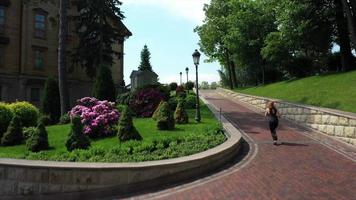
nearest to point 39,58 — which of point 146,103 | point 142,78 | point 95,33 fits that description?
point 95,33

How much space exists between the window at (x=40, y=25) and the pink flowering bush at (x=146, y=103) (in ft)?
69.3

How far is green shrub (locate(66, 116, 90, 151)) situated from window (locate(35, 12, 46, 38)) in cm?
2971

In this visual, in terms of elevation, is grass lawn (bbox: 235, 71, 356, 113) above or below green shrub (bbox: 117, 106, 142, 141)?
above

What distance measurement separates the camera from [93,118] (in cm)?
1780

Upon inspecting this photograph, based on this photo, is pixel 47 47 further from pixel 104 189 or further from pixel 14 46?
pixel 104 189

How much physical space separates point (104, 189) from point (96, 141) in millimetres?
5104

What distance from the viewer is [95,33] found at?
39.2 m

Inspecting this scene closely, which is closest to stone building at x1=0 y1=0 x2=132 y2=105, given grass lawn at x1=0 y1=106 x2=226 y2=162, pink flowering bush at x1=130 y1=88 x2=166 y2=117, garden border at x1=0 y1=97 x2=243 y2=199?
pink flowering bush at x1=130 y1=88 x2=166 y2=117

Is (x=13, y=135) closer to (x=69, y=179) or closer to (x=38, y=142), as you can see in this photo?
(x=38, y=142)

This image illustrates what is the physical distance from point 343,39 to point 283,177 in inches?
929

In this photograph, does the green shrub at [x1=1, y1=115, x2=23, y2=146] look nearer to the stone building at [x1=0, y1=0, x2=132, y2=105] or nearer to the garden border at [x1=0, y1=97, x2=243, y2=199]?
the garden border at [x1=0, y1=97, x2=243, y2=199]

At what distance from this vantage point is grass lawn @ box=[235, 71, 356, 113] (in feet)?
74.1

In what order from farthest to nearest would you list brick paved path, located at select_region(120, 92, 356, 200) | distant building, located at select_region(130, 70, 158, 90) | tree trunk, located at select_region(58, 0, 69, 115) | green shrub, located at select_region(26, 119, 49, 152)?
distant building, located at select_region(130, 70, 158, 90) < tree trunk, located at select_region(58, 0, 69, 115) < green shrub, located at select_region(26, 119, 49, 152) < brick paved path, located at select_region(120, 92, 356, 200)

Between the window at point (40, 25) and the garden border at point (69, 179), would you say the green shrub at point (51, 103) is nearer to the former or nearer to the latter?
the garden border at point (69, 179)
